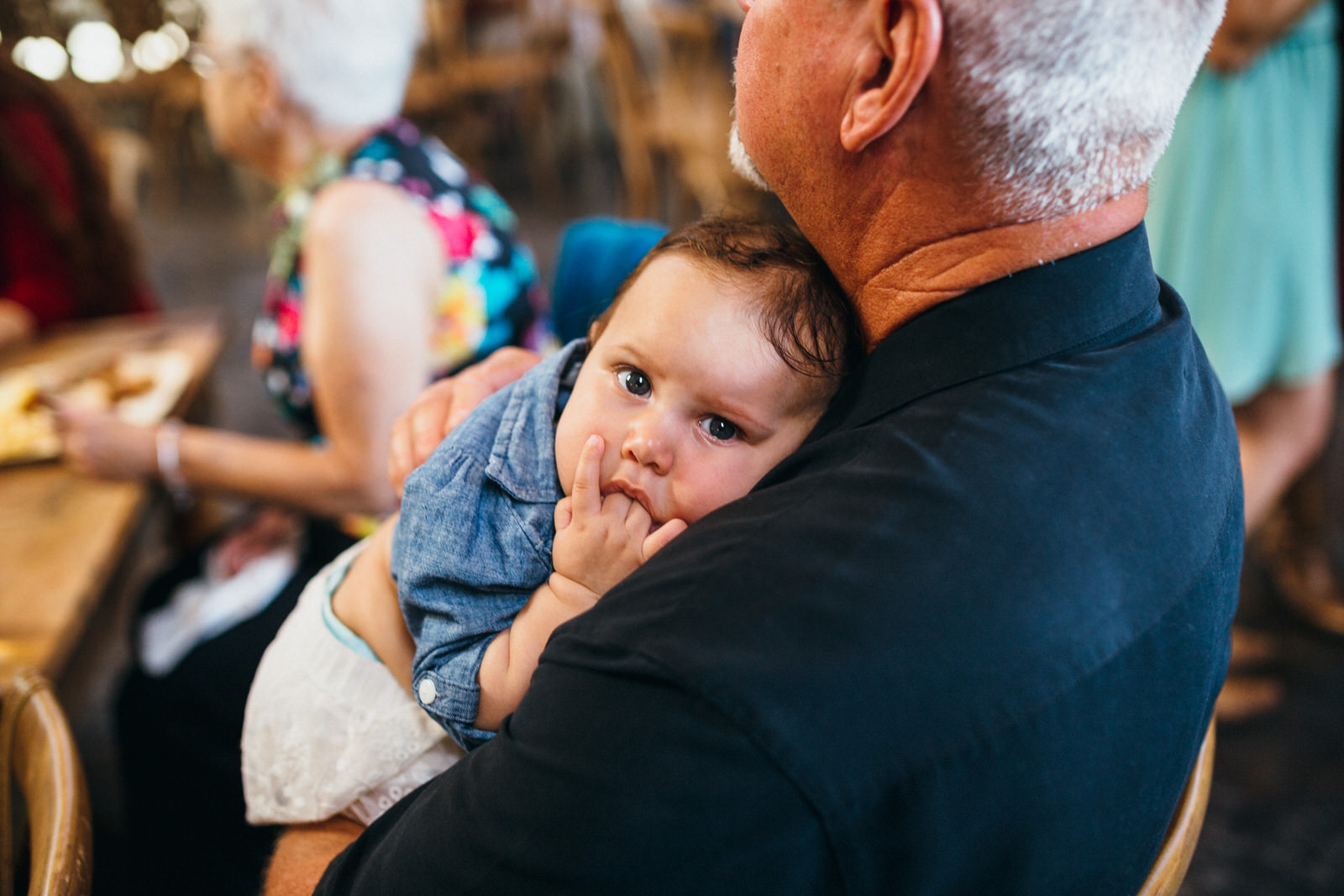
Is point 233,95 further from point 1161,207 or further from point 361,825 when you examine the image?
point 1161,207

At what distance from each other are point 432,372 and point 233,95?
0.66 metres

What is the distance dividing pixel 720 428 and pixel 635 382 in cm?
9

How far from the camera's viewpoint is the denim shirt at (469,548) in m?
0.77

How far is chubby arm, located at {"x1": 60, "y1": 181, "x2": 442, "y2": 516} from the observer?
4.63 ft

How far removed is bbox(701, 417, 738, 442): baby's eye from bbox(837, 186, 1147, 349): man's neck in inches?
6.4

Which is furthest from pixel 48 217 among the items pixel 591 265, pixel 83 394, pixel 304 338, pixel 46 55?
pixel 46 55

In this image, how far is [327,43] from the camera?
1.57 metres

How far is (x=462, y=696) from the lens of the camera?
29.4 inches

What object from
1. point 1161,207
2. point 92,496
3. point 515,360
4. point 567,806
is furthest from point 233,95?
point 1161,207

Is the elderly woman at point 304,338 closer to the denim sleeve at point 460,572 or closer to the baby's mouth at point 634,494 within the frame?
the denim sleeve at point 460,572

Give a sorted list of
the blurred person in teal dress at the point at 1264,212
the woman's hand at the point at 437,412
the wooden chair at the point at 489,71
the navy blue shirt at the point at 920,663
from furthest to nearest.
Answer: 1. the wooden chair at the point at 489,71
2. the blurred person in teal dress at the point at 1264,212
3. the woman's hand at the point at 437,412
4. the navy blue shirt at the point at 920,663

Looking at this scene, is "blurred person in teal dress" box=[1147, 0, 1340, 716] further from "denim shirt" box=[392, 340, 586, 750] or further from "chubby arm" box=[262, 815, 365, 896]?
"chubby arm" box=[262, 815, 365, 896]

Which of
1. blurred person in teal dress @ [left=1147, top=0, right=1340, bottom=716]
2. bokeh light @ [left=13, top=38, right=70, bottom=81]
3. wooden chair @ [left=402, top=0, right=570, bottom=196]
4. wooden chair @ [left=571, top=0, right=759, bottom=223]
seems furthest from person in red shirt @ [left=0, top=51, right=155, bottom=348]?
bokeh light @ [left=13, top=38, right=70, bottom=81]

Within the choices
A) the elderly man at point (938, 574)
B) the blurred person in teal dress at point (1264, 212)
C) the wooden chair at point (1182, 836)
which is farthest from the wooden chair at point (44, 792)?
the blurred person in teal dress at point (1264, 212)
